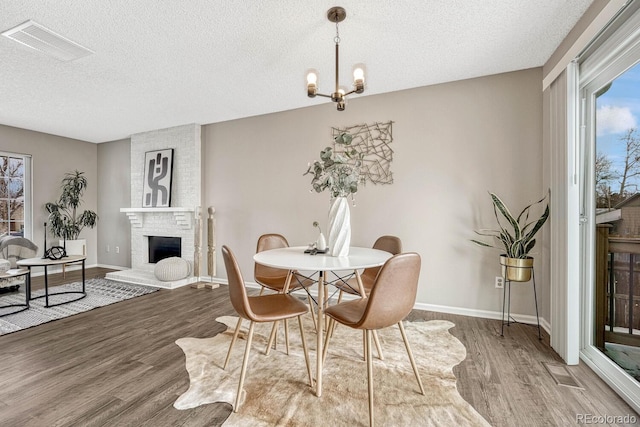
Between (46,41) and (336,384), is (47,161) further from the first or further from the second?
(336,384)

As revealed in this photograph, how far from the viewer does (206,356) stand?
223 cm

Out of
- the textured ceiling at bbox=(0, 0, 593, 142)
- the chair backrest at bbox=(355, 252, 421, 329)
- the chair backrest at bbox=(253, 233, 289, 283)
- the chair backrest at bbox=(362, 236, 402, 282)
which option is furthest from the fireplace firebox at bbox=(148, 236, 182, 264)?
the chair backrest at bbox=(355, 252, 421, 329)

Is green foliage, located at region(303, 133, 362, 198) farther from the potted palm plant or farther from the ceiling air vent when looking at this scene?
the ceiling air vent

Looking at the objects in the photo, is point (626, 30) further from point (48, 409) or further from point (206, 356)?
point (48, 409)

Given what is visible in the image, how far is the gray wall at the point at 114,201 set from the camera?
577cm

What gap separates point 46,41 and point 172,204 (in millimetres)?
2843

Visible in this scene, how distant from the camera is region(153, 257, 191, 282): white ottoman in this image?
4.34 m

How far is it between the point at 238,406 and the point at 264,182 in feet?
9.93

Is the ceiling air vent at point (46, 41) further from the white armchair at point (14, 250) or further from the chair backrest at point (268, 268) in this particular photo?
the white armchair at point (14, 250)

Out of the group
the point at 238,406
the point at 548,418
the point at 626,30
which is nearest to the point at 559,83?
the point at 626,30

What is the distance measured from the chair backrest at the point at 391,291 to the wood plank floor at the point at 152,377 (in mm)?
744

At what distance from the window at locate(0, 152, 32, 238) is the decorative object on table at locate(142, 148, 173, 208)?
1.94 metres

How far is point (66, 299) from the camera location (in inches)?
145

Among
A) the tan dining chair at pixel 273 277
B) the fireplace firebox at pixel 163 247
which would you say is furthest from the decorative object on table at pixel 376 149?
the fireplace firebox at pixel 163 247
